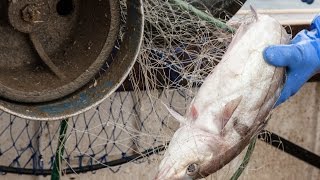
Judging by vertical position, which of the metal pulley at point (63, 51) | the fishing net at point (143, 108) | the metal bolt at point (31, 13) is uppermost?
the metal bolt at point (31, 13)

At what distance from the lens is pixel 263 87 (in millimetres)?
1781

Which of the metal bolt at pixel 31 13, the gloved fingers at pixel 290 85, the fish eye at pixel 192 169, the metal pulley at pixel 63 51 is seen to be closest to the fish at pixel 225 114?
the fish eye at pixel 192 169

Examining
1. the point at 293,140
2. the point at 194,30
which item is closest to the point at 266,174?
the point at 293,140

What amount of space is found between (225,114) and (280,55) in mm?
239

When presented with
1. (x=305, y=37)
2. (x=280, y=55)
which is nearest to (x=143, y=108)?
(x=305, y=37)

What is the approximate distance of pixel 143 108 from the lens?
9.68ft

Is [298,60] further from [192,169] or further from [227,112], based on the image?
[192,169]

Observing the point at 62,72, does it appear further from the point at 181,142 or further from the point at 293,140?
the point at 293,140

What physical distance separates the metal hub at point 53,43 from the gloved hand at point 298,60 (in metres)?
0.45

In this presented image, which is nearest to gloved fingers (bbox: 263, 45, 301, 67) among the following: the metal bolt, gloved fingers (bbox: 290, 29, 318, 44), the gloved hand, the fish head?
the gloved hand

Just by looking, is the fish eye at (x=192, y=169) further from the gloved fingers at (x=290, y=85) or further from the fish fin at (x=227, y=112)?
the gloved fingers at (x=290, y=85)

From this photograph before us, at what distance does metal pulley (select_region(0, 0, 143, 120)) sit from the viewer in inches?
66.2

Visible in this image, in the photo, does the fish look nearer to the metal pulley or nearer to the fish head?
the fish head

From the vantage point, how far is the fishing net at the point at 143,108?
2.03m
